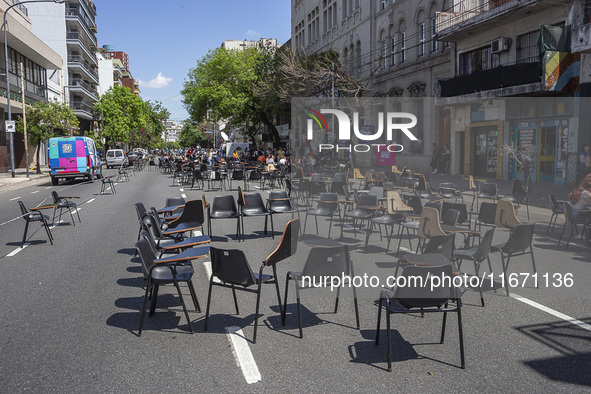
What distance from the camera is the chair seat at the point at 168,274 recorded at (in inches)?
225

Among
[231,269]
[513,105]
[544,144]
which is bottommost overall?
[231,269]

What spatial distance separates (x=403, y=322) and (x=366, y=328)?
461mm

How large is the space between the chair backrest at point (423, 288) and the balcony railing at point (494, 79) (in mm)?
18373

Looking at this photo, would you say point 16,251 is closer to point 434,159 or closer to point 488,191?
point 488,191

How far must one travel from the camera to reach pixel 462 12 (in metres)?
26.3

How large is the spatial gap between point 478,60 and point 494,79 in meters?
4.21

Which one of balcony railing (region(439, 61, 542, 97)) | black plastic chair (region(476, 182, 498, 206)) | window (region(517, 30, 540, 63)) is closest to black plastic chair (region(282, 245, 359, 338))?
black plastic chair (region(476, 182, 498, 206))

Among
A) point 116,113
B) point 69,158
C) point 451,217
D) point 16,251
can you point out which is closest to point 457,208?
point 451,217

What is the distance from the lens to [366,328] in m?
5.63

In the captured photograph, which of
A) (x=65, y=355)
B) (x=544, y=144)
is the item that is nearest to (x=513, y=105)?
(x=544, y=144)

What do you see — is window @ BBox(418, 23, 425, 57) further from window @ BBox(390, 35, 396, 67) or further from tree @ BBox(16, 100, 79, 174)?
Result: tree @ BBox(16, 100, 79, 174)

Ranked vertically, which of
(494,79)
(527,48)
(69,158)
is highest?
(527,48)

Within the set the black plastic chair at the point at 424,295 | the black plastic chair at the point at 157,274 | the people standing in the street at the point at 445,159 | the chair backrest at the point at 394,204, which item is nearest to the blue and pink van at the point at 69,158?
the people standing in the street at the point at 445,159

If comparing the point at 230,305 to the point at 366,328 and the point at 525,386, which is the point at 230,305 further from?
the point at 525,386
